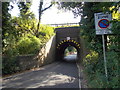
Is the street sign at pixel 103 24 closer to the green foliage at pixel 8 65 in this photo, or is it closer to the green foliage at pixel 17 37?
the green foliage at pixel 17 37

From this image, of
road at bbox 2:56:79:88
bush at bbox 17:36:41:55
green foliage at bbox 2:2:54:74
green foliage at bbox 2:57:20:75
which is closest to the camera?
road at bbox 2:56:79:88

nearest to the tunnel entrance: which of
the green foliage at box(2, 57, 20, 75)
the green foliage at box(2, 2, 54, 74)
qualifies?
the green foliage at box(2, 2, 54, 74)

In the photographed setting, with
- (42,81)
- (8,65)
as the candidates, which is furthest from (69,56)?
(42,81)

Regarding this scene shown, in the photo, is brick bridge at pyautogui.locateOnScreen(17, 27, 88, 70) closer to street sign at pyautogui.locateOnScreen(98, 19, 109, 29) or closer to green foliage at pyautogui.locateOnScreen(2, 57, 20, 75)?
green foliage at pyautogui.locateOnScreen(2, 57, 20, 75)

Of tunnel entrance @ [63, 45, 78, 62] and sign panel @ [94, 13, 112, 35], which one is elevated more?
sign panel @ [94, 13, 112, 35]

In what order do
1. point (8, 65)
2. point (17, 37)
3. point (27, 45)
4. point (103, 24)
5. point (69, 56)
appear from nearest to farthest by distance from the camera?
point (103, 24), point (8, 65), point (17, 37), point (27, 45), point (69, 56)

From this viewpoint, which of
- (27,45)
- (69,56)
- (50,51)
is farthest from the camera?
(69,56)

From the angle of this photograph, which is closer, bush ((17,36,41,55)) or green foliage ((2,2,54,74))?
green foliage ((2,2,54,74))

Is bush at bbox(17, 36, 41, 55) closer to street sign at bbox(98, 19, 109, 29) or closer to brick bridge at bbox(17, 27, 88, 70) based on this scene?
brick bridge at bbox(17, 27, 88, 70)

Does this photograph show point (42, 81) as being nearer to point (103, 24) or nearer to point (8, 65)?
point (8, 65)

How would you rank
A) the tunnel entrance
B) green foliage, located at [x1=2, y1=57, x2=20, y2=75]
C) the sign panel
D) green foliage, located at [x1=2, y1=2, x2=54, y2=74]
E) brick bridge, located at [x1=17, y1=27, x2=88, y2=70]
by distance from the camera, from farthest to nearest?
1. the tunnel entrance
2. brick bridge, located at [x1=17, y1=27, x2=88, y2=70]
3. green foliage, located at [x1=2, y1=2, x2=54, y2=74]
4. green foliage, located at [x1=2, y1=57, x2=20, y2=75]
5. the sign panel

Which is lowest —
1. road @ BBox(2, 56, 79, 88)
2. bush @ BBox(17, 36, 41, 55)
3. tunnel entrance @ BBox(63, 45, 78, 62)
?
tunnel entrance @ BBox(63, 45, 78, 62)

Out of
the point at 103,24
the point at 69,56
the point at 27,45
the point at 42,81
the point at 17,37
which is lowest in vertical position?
the point at 69,56

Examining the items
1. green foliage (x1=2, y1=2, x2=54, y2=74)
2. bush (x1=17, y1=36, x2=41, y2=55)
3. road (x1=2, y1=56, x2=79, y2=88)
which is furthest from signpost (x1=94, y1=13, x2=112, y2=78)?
bush (x1=17, y1=36, x2=41, y2=55)
